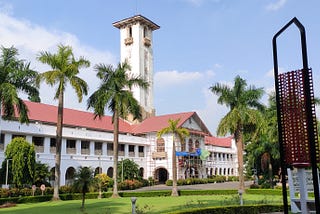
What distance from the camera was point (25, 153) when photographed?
102ft

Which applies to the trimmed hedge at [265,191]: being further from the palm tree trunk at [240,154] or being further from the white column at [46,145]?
the white column at [46,145]

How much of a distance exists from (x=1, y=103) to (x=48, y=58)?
20.8 ft

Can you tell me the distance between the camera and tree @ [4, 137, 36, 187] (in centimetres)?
3055

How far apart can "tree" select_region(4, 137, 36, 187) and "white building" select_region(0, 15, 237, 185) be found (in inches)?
123

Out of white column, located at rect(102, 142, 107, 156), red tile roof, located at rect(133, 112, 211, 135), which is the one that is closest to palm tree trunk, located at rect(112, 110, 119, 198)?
white column, located at rect(102, 142, 107, 156)

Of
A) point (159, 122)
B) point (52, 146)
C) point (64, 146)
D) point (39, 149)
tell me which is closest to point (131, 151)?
point (159, 122)

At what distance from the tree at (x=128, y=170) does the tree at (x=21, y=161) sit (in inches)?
531

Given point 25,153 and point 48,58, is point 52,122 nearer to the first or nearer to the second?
point 25,153

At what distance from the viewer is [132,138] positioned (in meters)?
49.9

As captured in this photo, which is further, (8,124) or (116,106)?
(8,124)

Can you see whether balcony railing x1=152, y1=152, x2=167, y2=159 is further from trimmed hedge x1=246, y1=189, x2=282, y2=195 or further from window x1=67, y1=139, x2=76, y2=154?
trimmed hedge x1=246, y1=189, x2=282, y2=195

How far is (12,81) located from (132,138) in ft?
88.7

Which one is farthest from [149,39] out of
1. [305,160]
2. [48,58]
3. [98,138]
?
[305,160]

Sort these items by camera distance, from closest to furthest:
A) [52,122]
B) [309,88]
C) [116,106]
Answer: [309,88]
[116,106]
[52,122]
